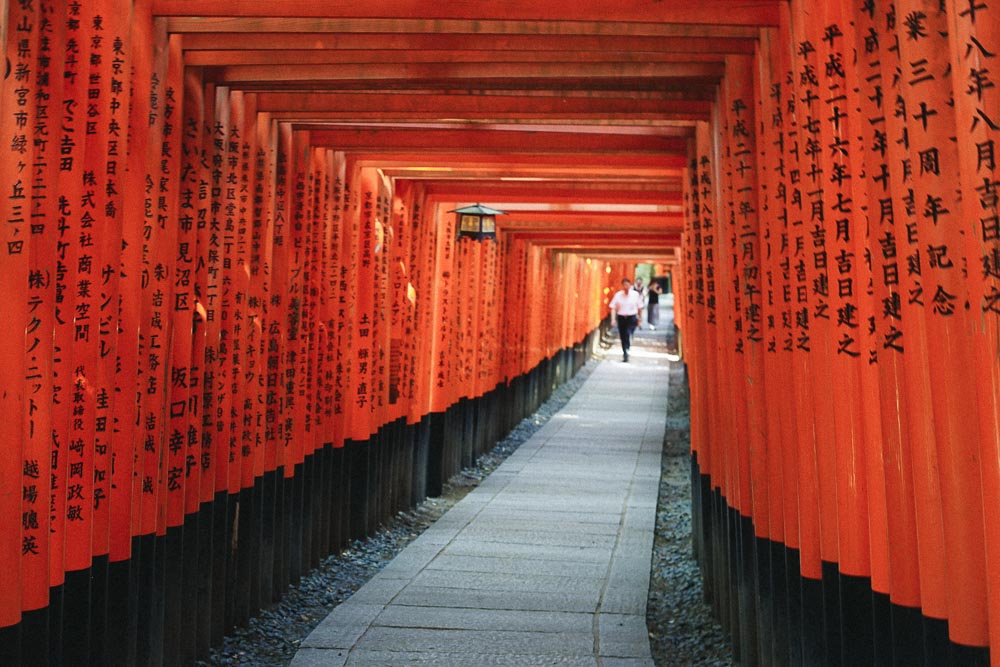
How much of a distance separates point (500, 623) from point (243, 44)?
3.48 m

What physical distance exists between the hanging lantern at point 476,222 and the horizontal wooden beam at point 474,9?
225 inches

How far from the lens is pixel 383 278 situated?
9078mm

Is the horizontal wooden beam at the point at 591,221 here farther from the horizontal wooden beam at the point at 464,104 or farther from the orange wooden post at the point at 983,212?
the orange wooden post at the point at 983,212

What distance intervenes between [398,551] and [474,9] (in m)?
5.06

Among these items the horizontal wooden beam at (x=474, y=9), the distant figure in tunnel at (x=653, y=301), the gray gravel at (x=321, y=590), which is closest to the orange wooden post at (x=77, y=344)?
the horizontal wooden beam at (x=474, y=9)

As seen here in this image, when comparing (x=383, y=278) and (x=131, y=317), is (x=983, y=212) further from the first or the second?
(x=383, y=278)

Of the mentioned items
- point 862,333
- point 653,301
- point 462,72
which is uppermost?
point 462,72

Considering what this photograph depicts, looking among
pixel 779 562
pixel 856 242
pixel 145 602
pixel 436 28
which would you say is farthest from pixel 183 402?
pixel 856 242

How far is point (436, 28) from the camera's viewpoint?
491 cm

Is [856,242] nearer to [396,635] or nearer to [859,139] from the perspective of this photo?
[859,139]

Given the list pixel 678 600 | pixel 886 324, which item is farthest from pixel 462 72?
pixel 678 600

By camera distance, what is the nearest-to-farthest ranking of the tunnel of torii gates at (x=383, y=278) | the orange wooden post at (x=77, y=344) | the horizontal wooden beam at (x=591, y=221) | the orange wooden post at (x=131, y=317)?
1. the tunnel of torii gates at (x=383, y=278)
2. the orange wooden post at (x=77, y=344)
3. the orange wooden post at (x=131, y=317)
4. the horizontal wooden beam at (x=591, y=221)

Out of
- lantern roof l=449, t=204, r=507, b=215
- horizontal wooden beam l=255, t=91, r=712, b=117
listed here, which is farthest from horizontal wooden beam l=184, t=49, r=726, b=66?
lantern roof l=449, t=204, r=507, b=215

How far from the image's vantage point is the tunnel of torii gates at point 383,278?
2.83 meters
